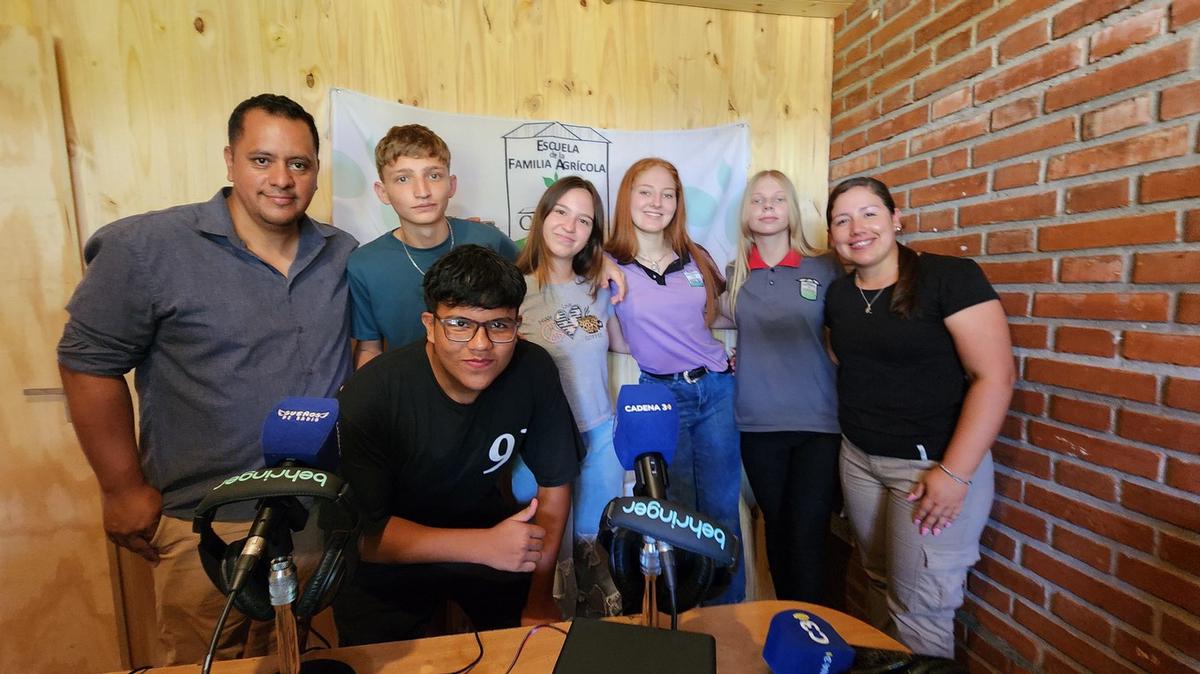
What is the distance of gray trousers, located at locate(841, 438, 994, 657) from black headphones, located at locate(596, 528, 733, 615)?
110cm

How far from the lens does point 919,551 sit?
1.62 meters

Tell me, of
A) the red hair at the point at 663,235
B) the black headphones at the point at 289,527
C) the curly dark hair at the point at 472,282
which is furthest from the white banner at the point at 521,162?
the black headphones at the point at 289,527

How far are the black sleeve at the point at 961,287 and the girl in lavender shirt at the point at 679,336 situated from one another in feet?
2.60

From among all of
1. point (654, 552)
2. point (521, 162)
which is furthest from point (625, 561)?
point (521, 162)

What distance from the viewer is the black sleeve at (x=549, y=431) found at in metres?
1.53

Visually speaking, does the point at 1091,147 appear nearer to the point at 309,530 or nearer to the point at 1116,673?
the point at 1116,673

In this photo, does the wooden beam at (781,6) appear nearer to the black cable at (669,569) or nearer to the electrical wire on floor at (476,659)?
the black cable at (669,569)

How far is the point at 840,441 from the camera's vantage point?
1.93 meters

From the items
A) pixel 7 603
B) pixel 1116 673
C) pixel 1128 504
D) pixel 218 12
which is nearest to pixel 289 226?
pixel 218 12

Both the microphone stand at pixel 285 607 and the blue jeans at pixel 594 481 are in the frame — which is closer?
the microphone stand at pixel 285 607

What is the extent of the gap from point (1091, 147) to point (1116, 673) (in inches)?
55.5

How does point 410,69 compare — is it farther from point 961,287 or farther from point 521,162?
point 961,287

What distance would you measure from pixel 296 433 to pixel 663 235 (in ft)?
5.33

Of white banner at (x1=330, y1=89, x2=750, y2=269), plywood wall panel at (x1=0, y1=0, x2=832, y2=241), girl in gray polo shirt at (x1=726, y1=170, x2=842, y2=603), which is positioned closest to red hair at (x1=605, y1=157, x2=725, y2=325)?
girl in gray polo shirt at (x1=726, y1=170, x2=842, y2=603)
